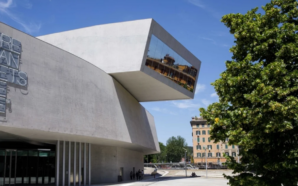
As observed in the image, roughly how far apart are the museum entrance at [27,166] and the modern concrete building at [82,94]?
0.09 meters

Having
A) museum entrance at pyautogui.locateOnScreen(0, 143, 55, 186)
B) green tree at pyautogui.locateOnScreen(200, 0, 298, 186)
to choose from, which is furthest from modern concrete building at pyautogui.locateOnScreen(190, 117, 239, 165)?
green tree at pyautogui.locateOnScreen(200, 0, 298, 186)

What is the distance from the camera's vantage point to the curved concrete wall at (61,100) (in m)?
19.6

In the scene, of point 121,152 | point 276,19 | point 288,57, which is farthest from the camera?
point 121,152

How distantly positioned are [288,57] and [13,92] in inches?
612

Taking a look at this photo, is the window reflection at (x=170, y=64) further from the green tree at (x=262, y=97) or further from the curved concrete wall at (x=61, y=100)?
the green tree at (x=262, y=97)

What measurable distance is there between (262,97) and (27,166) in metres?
25.0

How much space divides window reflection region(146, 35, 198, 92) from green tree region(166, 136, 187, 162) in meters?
90.0

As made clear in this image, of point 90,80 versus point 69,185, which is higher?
point 90,80

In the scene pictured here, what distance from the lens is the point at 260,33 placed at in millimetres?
13906

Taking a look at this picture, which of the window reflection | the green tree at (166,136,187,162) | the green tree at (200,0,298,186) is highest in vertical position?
the window reflection

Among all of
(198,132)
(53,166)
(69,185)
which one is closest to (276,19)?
(69,185)

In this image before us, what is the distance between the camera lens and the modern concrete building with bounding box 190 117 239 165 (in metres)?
97.9

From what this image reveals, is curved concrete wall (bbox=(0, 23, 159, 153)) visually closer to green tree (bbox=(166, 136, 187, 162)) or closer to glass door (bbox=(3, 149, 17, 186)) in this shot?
glass door (bbox=(3, 149, 17, 186))

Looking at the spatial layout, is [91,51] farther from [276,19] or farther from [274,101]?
[274,101]
